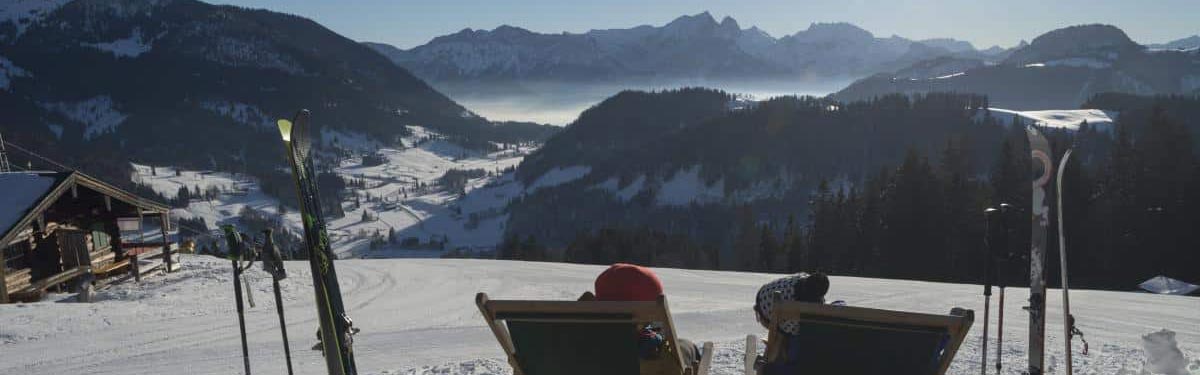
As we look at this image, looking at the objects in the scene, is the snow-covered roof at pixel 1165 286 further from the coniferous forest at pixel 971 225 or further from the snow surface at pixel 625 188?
the snow surface at pixel 625 188

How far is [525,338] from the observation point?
187 inches

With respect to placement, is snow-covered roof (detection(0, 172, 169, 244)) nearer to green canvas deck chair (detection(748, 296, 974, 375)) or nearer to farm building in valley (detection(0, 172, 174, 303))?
farm building in valley (detection(0, 172, 174, 303))

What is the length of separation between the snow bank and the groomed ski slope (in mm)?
149020

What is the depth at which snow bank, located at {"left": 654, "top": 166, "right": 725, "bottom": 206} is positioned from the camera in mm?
169875

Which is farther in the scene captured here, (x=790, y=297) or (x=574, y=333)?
(x=790, y=297)

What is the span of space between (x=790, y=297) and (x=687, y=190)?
570 ft

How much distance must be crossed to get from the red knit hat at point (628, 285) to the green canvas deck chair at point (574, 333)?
0.21 m

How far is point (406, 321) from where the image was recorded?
12.1 meters

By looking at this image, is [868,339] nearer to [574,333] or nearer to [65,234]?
[574,333]

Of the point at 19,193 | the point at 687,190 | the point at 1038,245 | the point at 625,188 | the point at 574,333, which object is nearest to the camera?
the point at 574,333

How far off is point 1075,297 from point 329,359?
46.2ft

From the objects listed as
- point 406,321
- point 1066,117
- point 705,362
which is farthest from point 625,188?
point 705,362

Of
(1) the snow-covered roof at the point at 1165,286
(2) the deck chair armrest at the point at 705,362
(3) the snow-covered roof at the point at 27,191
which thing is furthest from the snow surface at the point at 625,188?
(2) the deck chair armrest at the point at 705,362

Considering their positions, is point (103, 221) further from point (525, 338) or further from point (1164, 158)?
point (1164, 158)
